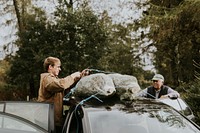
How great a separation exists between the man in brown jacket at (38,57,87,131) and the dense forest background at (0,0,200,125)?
9329mm

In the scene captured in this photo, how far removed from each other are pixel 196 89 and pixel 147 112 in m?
4.38

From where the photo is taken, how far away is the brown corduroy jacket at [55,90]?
16.7 feet

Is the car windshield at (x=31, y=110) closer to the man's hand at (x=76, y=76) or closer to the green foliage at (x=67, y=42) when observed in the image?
the man's hand at (x=76, y=76)

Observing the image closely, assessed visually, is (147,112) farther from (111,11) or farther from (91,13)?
(111,11)

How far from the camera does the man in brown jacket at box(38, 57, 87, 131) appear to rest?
5.09 meters

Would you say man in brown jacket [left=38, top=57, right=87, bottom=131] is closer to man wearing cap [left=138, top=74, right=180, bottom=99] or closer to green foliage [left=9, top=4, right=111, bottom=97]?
man wearing cap [left=138, top=74, right=180, bottom=99]

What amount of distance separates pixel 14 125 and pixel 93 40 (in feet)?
43.7

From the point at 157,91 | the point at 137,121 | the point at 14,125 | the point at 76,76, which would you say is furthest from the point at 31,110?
the point at 157,91

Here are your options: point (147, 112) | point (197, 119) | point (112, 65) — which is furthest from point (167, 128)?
point (112, 65)

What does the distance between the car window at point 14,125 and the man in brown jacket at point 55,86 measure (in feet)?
1.72

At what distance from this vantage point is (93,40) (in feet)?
57.9

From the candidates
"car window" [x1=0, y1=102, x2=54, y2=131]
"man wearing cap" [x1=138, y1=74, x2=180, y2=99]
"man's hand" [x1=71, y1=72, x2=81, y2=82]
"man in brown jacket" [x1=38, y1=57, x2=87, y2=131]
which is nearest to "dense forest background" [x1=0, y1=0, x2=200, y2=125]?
"man wearing cap" [x1=138, y1=74, x2=180, y2=99]

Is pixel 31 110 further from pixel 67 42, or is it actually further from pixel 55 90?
pixel 67 42

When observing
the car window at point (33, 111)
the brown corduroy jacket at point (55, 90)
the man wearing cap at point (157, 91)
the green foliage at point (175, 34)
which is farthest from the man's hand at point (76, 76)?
the green foliage at point (175, 34)
